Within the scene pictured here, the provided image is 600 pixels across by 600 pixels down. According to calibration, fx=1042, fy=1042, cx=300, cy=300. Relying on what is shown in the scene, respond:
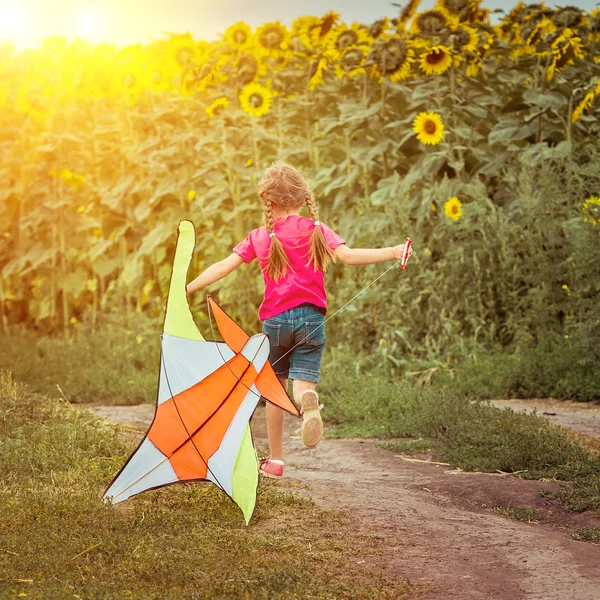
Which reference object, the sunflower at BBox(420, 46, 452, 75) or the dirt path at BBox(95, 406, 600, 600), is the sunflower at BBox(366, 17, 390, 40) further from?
the dirt path at BBox(95, 406, 600, 600)

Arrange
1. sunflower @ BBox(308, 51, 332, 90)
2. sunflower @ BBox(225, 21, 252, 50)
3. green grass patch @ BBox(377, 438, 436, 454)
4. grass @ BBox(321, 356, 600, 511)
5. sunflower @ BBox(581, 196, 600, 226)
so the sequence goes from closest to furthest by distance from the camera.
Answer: grass @ BBox(321, 356, 600, 511) < green grass patch @ BBox(377, 438, 436, 454) < sunflower @ BBox(581, 196, 600, 226) < sunflower @ BBox(308, 51, 332, 90) < sunflower @ BBox(225, 21, 252, 50)

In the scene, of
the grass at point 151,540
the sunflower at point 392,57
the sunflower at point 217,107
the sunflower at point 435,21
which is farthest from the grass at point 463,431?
the sunflower at point 217,107

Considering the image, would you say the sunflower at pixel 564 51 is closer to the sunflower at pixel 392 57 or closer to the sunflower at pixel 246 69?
the sunflower at pixel 392 57

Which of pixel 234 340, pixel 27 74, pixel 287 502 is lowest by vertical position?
pixel 287 502

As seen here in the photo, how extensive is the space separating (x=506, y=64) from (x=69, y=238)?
16.8 ft

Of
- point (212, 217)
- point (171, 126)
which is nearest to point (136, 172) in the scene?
point (171, 126)

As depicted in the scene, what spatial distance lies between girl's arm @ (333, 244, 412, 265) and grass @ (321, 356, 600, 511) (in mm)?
1351

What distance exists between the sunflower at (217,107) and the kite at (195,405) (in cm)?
566

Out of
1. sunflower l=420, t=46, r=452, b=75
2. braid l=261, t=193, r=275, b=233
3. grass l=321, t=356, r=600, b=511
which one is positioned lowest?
grass l=321, t=356, r=600, b=511

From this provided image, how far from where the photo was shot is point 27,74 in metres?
12.2

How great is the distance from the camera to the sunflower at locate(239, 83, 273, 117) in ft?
30.8

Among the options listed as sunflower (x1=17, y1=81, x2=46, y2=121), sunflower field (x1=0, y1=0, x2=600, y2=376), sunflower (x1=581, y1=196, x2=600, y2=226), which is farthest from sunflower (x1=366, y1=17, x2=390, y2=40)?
sunflower (x1=17, y1=81, x2=46, y2=121)

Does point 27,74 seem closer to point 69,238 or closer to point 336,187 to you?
point 69,238

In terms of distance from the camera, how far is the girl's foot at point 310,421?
4.31m
